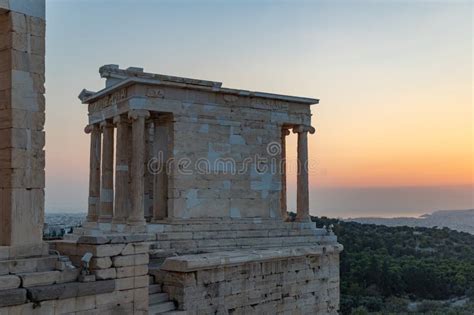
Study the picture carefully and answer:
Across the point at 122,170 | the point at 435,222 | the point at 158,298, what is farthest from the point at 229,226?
the point at 435,222

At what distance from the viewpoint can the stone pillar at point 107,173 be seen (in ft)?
58.0

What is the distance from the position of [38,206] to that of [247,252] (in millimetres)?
6070

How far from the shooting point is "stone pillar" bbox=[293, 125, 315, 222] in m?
18.5

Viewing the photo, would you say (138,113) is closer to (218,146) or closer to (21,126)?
(218,146)

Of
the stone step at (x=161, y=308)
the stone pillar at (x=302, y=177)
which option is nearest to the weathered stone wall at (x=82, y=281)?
the stone step at (x=161, y=308)

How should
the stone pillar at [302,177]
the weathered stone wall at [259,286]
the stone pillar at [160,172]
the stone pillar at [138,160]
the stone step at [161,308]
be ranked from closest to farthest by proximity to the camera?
the stone step at [161,308], the weathered stone wall at [259,286], the stone pillar at [138,160], the stone pillar at [160,172], the stone pillar at [302,177]

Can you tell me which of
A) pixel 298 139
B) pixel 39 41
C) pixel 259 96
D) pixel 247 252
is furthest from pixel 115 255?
pixel 298 139

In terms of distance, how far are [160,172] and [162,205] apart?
96cm

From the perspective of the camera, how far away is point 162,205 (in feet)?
53.7

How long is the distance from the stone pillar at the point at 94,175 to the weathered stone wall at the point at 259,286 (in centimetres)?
687

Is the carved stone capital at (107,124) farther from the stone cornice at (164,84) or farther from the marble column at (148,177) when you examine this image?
the marble column at (148,177)

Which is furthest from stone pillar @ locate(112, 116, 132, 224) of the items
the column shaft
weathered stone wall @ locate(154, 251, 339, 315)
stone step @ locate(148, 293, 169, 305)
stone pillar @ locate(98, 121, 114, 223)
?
stone step @ locate(148, 293, 169, 305)

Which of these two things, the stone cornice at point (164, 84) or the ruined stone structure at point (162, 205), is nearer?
the ruined stone structure at point (162, 205)

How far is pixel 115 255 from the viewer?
947cm
